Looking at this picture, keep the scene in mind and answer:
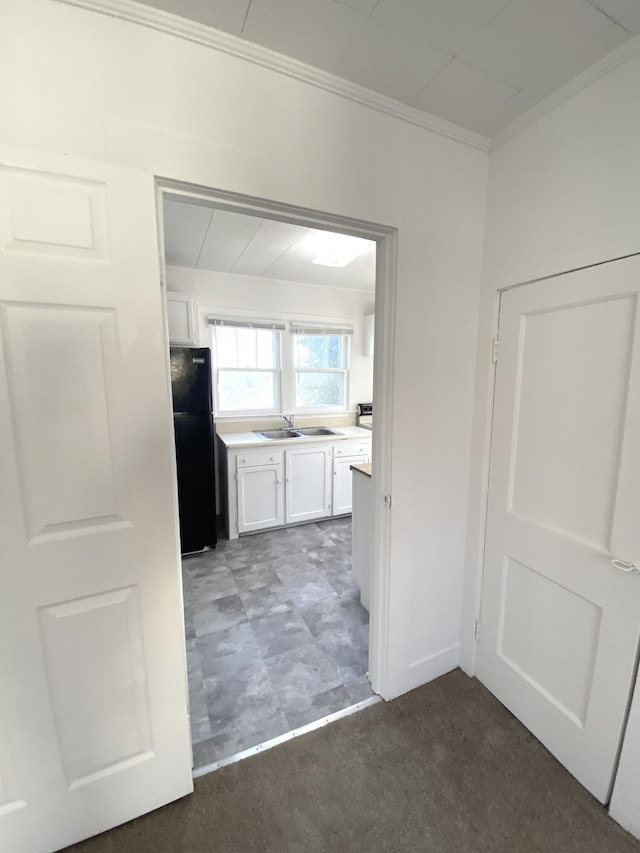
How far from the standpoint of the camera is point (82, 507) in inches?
40.9

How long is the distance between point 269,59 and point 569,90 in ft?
3.35

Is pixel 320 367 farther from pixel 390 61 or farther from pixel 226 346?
pixel 390 61

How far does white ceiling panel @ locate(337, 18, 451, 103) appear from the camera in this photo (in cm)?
105

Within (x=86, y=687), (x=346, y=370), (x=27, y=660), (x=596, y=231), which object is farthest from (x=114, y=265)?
(x=346, y=370)

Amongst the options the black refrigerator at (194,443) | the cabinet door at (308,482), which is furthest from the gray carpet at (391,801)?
the cabinet door at (308,482)

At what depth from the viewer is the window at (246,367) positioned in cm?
363

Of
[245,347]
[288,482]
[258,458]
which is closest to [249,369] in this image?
[245,347]

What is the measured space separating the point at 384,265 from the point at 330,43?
2.19 feet

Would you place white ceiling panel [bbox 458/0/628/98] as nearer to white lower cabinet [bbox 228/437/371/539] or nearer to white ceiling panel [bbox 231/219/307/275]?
white ceiling panel [bbox 231/219/307/275]

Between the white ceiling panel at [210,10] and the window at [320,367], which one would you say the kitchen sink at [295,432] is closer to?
the window at [320,367]

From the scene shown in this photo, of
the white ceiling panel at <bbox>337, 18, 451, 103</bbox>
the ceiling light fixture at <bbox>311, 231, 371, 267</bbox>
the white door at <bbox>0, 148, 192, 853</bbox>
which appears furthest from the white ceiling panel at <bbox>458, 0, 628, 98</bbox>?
the ceiling light fixture at <bbox>311, 231, 371, 267</bbox>

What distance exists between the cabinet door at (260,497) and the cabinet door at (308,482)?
0.11m

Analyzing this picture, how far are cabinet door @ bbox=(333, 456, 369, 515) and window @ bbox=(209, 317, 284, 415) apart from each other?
0.96m

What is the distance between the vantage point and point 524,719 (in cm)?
154
